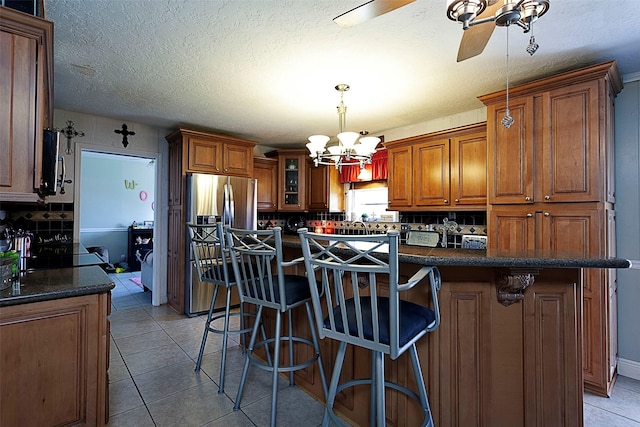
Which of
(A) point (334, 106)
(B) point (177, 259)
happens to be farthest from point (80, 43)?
(B) point (177, 259)

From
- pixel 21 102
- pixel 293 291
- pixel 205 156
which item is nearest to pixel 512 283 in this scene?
pixel 293 291

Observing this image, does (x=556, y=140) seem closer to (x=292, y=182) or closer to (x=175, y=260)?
(x=292, y=182)

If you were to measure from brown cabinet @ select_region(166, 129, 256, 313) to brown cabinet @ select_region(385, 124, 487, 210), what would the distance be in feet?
7.01

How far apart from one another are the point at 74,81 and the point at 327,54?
234 cm

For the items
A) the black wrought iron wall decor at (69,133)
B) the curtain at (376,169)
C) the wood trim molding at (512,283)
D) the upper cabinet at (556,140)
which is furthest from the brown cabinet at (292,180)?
the wood trim molding at (512,283)

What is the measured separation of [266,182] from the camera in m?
4.99

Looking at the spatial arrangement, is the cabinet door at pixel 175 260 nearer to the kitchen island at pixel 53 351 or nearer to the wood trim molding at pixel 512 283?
the kitchen island at pixel 53 351

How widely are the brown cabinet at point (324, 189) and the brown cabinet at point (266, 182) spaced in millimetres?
563

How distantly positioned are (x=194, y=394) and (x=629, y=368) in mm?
3394

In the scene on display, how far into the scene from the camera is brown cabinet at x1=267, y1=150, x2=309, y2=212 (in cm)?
501

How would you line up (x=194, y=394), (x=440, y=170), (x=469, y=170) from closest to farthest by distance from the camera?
1. (x=194, y=394)
2. (x=469, y=170)
3. (x=440, y=170)

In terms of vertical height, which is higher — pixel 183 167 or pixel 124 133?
pixel 124 133

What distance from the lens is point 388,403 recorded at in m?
1.63

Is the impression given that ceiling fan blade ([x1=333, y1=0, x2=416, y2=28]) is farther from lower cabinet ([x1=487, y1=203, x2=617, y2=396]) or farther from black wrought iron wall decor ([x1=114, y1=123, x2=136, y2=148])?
black wrought iron wall decor ([x1=114, y1=123, x2=136, y2=148])
